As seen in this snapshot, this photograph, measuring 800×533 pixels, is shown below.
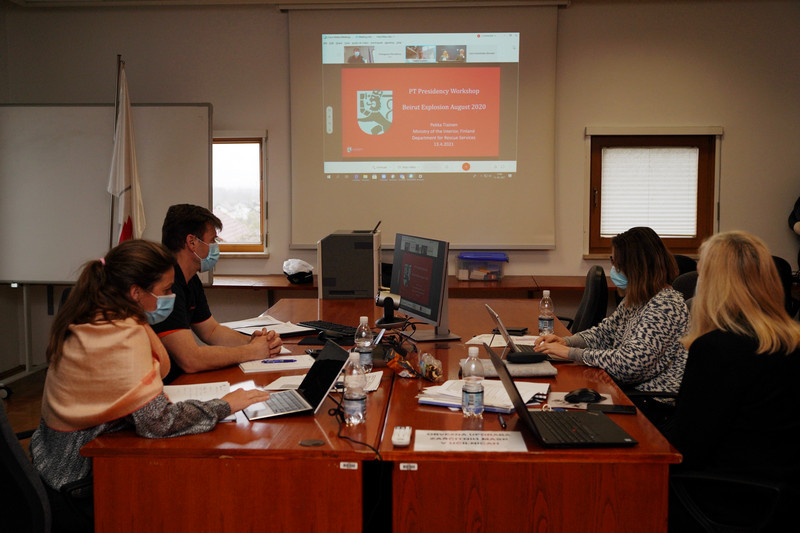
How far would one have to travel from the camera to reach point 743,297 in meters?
1.91

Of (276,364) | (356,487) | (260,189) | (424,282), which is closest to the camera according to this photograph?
(356,487)

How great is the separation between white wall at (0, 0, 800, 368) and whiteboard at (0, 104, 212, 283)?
0.42 ft

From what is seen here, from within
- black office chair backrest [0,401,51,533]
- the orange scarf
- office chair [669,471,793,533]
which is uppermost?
the orange scarf

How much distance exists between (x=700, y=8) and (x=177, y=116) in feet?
13.5

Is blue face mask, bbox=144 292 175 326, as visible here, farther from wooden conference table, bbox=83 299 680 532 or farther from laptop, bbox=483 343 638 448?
laptop, bbox=483 343 638 448

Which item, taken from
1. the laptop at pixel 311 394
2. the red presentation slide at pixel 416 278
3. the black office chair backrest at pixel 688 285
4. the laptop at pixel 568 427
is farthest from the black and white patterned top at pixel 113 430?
the black office chair backrest at pixel 688 285

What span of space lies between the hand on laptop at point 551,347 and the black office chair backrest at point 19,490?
1759 millimetres

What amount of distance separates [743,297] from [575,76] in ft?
12.6

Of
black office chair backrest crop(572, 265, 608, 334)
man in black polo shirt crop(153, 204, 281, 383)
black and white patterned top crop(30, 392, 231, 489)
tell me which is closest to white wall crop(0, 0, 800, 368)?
black office chair backrest crop(572, 265, 608, 334)

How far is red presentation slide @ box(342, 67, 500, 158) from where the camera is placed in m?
5.40

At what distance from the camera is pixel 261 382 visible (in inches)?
92.3

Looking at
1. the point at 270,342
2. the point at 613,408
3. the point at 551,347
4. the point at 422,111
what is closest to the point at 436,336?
the point at 551,347

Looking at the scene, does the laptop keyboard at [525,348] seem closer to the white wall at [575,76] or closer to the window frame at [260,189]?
the white wall at [575,76]

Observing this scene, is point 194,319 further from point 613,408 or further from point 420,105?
point 420,105
